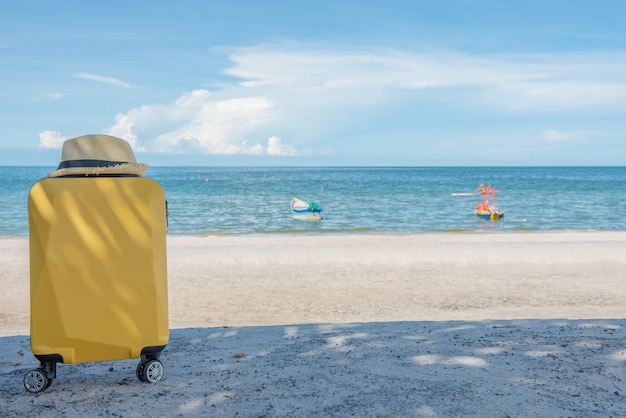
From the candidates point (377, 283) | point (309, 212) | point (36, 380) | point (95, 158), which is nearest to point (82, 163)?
point (95, 158)

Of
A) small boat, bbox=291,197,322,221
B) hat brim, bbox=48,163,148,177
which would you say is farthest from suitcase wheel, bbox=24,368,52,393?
small boat, bbox=291,197,322,221

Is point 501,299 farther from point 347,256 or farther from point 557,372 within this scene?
point 557,372

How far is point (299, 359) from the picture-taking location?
16.1 feet

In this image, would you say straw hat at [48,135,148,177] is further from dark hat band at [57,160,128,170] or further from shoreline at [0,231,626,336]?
shoreline at [0,231,626,336]

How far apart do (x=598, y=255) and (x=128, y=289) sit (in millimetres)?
13420

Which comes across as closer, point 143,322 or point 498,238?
point 143,322

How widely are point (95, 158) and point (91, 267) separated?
2.52ft

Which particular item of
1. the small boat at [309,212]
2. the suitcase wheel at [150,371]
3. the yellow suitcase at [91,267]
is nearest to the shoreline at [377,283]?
the suitcase wheel at [150,371]

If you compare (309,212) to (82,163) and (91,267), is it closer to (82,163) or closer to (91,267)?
(82,163)

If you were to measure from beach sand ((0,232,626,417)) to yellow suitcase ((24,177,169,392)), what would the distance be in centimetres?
34

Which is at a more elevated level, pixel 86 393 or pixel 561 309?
pixel 86 393

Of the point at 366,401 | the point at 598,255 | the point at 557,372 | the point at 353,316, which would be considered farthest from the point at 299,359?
the point at 598,255

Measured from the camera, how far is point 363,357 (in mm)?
4855

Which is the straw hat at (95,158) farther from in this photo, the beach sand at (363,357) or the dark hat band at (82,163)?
the beach sand at (363,357)
